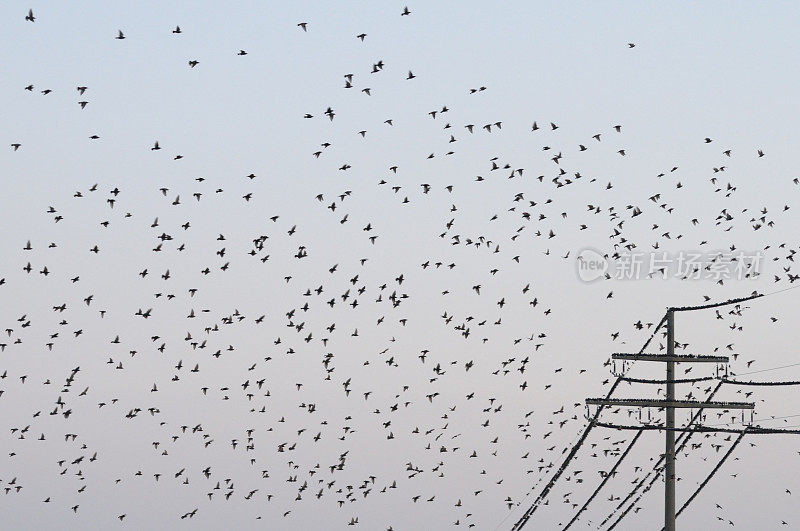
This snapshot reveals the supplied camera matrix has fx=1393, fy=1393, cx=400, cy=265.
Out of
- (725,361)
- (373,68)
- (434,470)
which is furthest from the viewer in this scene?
(434,470)

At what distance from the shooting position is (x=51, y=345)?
61.4m

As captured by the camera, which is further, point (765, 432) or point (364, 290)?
point (364, 290)

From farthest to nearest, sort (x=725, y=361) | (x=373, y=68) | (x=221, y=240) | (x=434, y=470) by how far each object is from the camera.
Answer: (x=434, y=470) → (x=221, y=240) → (x=725, y=361) → (x=373, y=68)

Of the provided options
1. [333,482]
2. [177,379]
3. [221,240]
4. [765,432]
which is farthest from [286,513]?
[765,432]

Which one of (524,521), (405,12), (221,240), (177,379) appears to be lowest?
(524,521)

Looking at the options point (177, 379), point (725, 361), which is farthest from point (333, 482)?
point (725, 361)

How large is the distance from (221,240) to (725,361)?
2100 centimetres

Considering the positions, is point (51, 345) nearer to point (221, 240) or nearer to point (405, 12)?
point (221, 240)

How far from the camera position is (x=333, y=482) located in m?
71.3

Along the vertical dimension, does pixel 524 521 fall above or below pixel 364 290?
below

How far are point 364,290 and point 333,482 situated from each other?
17929 millimetres

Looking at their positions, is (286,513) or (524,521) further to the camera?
(286,513)

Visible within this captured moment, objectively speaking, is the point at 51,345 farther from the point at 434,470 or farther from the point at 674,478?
the point at 674,478

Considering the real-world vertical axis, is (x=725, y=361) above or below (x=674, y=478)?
above
